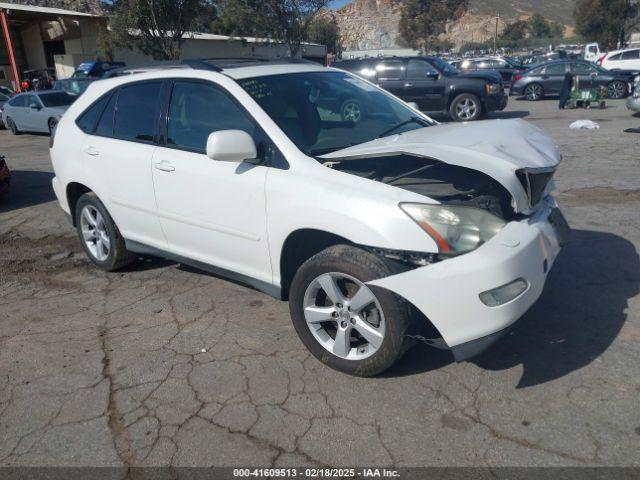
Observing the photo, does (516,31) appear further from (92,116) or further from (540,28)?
(92,116)

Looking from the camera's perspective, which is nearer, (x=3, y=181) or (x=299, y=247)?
(x=299, y=247)

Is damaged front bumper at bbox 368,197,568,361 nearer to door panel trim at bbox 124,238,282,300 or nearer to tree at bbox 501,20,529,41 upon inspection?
door panel trim at bbox 124,238,282,300

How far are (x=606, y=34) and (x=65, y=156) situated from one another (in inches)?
1987

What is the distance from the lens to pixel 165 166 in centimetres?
396

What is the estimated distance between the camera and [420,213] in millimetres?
2844

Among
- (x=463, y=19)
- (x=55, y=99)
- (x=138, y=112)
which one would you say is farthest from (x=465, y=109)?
(x=463, y=19)

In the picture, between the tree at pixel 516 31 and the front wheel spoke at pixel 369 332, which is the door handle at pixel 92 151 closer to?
the front wheel spoke at pixel 369 332

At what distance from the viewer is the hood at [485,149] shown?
9.94 feet

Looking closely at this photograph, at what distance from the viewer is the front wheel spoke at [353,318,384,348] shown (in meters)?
3.04

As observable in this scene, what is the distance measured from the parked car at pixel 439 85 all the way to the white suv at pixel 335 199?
10385 mm

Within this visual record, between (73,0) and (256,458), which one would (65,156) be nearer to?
(256,458)

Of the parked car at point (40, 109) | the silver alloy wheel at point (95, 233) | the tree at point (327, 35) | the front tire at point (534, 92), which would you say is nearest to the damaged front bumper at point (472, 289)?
the silver alloy wheel at point (95, 233)

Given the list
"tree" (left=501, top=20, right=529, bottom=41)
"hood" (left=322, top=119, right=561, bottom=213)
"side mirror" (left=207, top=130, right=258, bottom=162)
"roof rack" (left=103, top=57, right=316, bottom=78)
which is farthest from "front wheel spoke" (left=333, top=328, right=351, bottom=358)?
"tree" (left=501, top=20, right=529, bottom=41)

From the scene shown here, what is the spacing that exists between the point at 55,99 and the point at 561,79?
1707 cm
